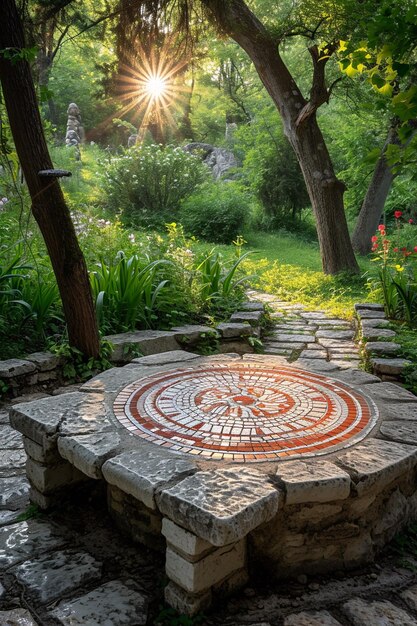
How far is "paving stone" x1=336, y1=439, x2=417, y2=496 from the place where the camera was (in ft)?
6.33

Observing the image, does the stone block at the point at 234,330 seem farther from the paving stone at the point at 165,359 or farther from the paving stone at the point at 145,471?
the paving stone at the point at 145,471

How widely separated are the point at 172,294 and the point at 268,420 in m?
2.88

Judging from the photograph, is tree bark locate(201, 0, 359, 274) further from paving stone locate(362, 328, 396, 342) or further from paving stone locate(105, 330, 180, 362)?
paving stone locate(105, 330, 180, 362)

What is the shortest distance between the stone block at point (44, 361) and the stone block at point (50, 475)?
1412 mm

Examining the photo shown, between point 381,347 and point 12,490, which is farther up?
point 381,347

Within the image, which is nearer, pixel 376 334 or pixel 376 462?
pixel 376 462

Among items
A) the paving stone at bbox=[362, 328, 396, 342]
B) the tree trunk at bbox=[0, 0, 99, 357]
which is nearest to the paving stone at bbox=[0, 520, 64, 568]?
the tree trunk at bbox=[0, 0, 99, 357]

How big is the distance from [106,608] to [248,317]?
11.8 feet

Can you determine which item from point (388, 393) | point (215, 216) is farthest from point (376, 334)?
point (215, 216)

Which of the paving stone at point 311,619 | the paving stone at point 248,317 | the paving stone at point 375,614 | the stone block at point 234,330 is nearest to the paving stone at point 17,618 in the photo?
the paving stone at point 311,619

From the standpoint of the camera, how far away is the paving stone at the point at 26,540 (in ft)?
6.63

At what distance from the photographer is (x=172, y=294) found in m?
5.12

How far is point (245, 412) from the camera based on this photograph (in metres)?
2.49

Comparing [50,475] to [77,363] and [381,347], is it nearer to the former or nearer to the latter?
[77,363]
